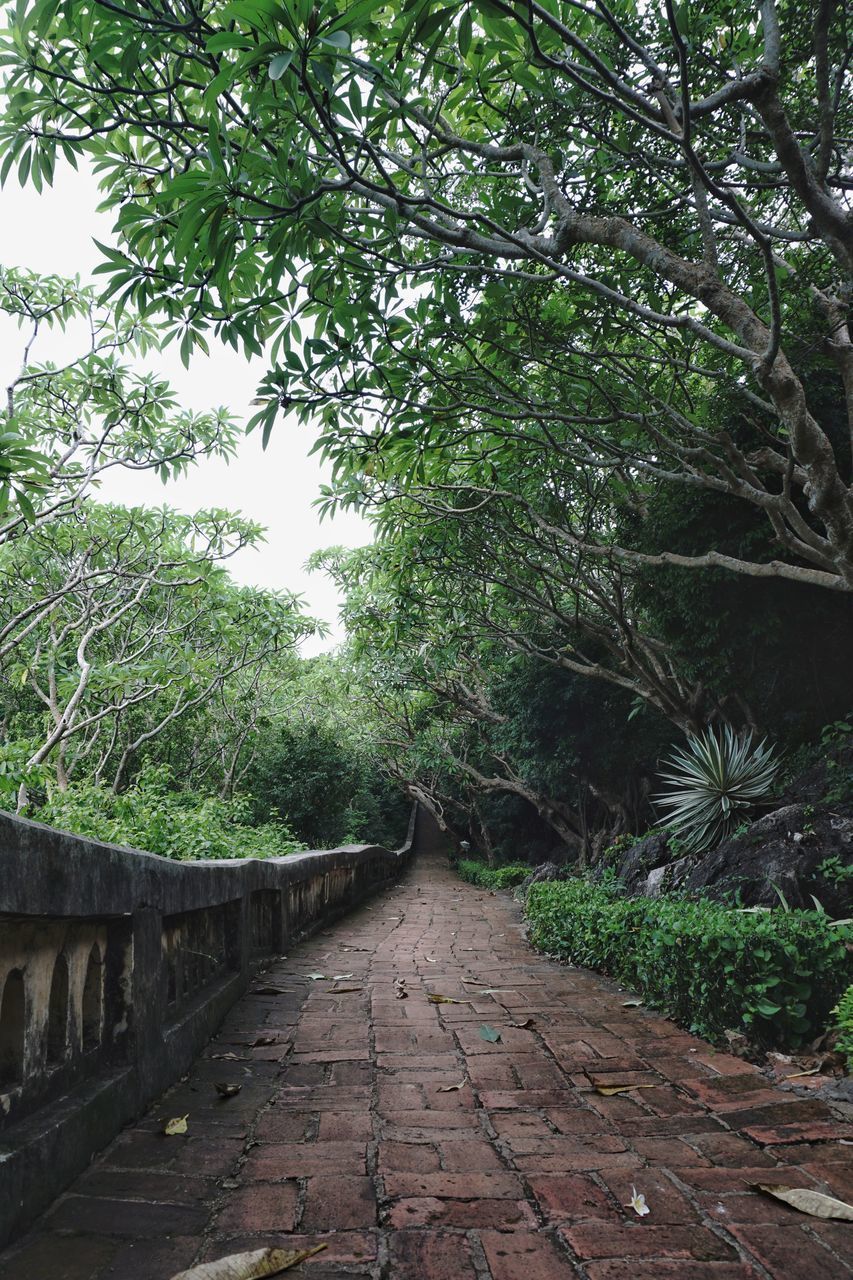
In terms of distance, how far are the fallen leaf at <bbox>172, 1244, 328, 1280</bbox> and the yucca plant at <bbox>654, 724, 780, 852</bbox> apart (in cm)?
600

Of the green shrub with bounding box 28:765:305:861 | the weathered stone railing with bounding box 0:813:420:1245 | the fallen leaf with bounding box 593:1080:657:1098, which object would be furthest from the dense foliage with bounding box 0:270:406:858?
the fallen leaf with bounding box 593:1080:657:1098

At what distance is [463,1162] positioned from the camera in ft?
7.41

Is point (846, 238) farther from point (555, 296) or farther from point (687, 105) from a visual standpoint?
point (555, 296)

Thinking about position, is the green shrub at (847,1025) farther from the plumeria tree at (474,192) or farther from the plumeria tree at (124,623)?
the plumeria tree at (124,623)

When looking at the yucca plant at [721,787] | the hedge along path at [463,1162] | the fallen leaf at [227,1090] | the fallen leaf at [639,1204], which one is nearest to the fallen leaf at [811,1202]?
the hedge along path at [463,1162]

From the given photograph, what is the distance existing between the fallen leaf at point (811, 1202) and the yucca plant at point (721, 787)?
5.19 metres

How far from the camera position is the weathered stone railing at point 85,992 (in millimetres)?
1818

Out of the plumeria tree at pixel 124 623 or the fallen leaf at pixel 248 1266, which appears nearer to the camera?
the fallen leaf at pixel 248 1266

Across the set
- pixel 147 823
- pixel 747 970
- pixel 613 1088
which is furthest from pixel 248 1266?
pixel 147 823

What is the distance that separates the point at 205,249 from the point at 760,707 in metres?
6.55

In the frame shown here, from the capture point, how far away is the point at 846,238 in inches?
150

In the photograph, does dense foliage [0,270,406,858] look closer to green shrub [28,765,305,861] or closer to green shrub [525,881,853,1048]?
green shrub [28,765,305,861]

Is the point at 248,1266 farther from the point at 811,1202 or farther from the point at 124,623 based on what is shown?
the point at 124,623

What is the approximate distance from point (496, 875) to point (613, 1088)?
14528mm
